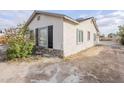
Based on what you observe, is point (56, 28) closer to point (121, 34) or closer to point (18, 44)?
point (18, 44)

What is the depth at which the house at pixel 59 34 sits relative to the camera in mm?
6203

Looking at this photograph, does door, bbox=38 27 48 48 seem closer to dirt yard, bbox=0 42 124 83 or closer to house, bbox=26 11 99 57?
house, bbox=26 11 99 57

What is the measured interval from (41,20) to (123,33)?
3.53 m

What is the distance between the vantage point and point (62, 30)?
642 centimetres

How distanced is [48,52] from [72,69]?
4.46ft

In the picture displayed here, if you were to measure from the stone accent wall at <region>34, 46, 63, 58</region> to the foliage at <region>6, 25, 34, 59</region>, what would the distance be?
0.26 metres

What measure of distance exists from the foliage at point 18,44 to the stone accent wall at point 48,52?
26 cm

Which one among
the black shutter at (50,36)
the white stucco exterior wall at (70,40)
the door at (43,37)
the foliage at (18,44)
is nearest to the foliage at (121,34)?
the white stucco exterior wall at (70,40)

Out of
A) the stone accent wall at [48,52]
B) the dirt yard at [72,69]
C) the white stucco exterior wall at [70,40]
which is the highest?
the white stucco exterior wall at [70,40]

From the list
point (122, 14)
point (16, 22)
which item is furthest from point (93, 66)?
point (16, 22)

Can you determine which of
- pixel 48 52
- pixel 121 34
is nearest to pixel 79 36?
pixel 48 52

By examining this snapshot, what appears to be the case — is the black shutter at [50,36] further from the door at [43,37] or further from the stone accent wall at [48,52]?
the stone accent wall at [48,52]

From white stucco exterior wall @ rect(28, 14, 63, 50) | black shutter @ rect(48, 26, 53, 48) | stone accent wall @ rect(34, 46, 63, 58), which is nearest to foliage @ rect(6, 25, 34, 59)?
stone accent wall @ rect(34, 46, 63, 58)
